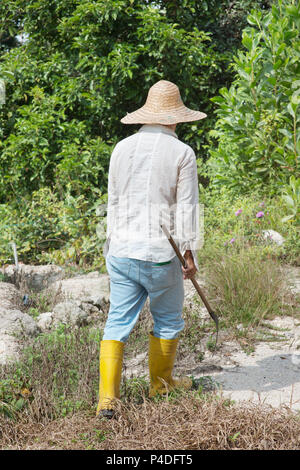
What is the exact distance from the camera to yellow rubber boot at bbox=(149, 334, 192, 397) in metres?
3.03

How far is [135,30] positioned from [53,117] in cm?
163

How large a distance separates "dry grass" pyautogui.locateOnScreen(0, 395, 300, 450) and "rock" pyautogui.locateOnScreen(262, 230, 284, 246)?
2.70 m

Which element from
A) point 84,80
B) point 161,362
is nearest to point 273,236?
point 161,362

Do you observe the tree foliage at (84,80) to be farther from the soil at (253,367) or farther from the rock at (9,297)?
the soil at (253,367)

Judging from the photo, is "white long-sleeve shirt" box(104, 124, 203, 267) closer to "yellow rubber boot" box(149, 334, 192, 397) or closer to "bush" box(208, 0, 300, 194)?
"yellow rubber boot" box(149, 334, 192, 397)

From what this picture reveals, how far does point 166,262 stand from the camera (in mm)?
2857

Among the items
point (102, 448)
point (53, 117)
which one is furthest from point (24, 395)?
point (53, 117)

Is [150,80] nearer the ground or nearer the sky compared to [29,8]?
nearer the ground

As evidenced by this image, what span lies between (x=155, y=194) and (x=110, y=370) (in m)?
0.95

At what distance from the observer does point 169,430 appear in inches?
98.5

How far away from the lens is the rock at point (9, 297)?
14.8ft

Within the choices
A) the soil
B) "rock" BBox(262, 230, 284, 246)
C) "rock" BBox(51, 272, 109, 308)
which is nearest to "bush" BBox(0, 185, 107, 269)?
"rock" BBox(51, 272, 109, 308)

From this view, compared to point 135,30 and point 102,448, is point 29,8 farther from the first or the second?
point 102,448
